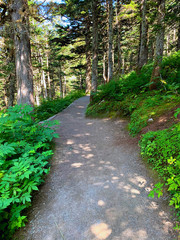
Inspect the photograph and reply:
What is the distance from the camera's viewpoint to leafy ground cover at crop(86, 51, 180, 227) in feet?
9.14

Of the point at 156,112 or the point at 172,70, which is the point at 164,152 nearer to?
the point at 156,112

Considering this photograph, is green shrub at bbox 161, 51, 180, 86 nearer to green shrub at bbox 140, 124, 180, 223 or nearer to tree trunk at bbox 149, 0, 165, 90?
tree trunk at bbox 149, 0, 165, 90

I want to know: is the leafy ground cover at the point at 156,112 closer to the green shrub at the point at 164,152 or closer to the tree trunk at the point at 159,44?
the green shrub at the point at 164,152

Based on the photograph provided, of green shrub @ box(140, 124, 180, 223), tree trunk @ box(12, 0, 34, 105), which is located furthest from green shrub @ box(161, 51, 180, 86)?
tree trunk @ box(12, 0, 34, 105)

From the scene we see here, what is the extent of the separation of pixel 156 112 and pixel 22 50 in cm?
643

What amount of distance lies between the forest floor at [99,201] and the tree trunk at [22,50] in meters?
3.29

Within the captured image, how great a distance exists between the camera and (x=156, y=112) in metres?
5.20

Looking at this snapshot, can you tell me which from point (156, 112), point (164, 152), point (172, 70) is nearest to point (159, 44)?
point (172, 70)

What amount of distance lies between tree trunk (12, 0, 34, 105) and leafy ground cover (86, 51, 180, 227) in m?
4.14

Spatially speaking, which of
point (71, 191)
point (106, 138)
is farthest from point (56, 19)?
point (71, 191)

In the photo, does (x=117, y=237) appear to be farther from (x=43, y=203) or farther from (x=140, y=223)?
(x=43, y=203)

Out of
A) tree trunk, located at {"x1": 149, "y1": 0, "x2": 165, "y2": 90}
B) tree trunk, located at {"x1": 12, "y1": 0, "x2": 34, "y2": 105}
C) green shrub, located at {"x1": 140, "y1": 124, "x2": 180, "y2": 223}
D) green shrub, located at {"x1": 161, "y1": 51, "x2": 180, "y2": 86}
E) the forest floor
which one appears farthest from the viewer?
green shrub, located at {"x1": 161, "y1": 51, "x2": 180, "y2": 86}

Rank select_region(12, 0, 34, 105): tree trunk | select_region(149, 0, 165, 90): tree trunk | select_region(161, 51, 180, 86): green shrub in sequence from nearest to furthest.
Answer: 1. select_region(149, 0, 165, 90): tree trunk
2. select_region(12, 0, 34, 105): tree trunk
3. select_region(161, 51, 180, 86): green shrub

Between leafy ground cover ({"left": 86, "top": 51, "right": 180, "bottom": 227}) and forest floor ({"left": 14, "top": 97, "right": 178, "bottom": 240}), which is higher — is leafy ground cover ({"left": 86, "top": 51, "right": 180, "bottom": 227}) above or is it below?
above
